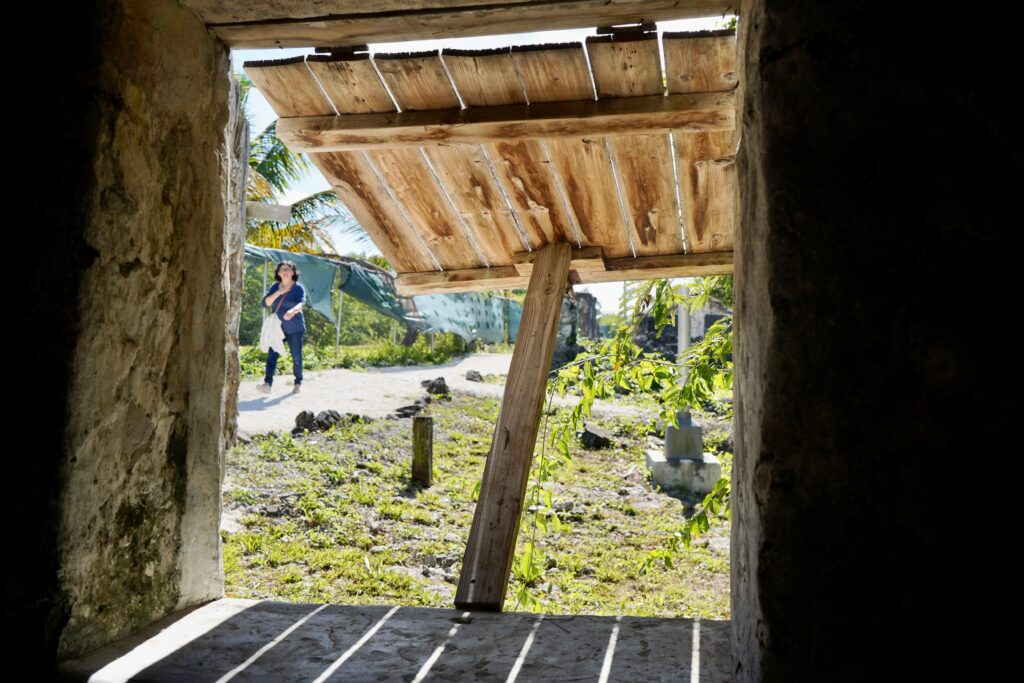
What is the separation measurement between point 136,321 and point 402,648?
36.8 inches

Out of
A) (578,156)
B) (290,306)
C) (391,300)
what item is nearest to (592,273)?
(578,156)

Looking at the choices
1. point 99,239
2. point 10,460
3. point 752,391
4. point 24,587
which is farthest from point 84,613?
point 752,391

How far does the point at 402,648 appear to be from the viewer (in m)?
1.69

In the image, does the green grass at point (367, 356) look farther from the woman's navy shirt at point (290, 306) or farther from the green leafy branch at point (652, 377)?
the green leafy branch at point (652, 377)

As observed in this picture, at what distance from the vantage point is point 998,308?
3.77 feet

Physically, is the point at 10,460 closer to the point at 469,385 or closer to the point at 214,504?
the point at 214,504

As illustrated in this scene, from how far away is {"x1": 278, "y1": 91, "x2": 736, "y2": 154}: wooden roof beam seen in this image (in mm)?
2146

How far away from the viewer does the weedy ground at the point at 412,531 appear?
14.4 ft

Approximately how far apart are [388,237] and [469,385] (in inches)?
306

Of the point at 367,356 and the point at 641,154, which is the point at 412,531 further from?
the point at 367,356

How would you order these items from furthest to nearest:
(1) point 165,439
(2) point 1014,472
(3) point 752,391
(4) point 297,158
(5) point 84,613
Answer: (4) point 297,158 < (1) point 165,439 < (5) point 84,613 < (3) point 752,391 < (2) point 1014,472

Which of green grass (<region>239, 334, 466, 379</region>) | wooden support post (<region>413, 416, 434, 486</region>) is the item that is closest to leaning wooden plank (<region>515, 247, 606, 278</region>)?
wooden support post (<region>413, 416, 434, 486</region>)

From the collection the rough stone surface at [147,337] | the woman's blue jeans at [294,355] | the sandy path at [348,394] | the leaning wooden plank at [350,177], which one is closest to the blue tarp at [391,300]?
the sandy path at [348,394]

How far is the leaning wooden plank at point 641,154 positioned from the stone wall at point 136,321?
1008 millimetres
